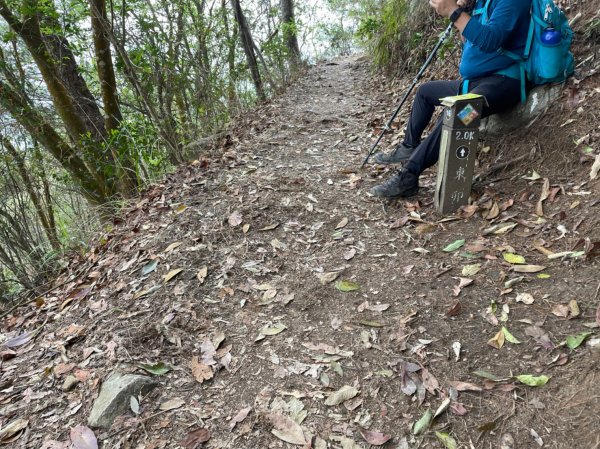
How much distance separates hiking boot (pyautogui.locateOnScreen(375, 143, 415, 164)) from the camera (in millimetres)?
4074

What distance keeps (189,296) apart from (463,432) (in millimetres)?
1947

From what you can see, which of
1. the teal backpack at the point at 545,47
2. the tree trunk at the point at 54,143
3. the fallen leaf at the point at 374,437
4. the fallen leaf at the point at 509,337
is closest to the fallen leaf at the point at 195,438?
the fallen leaf at the point at 374,437

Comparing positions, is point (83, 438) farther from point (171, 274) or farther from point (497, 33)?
point (497, 33)

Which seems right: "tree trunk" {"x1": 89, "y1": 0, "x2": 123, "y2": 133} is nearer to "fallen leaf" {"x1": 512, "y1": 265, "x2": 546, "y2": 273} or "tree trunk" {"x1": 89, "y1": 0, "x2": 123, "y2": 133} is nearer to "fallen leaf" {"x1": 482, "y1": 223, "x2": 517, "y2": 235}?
"fallen leaf" {"x1": 482, "y1": 223, "x2": 517, "y2": 235}

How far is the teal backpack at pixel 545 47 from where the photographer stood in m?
2.98

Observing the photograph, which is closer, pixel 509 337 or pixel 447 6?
pixel 509 337

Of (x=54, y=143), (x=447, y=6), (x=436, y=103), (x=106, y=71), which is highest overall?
(x=106, y=71)

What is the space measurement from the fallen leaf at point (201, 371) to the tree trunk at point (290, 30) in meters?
9.98

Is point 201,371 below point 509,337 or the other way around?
the other way around

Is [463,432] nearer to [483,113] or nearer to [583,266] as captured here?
[583,266]

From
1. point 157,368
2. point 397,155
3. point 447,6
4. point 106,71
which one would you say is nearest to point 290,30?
point 106,71

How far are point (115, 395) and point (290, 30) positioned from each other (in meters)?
10.7

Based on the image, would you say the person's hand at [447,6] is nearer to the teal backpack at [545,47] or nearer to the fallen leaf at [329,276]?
the teal backpack at [545,47]

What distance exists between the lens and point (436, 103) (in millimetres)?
3729
